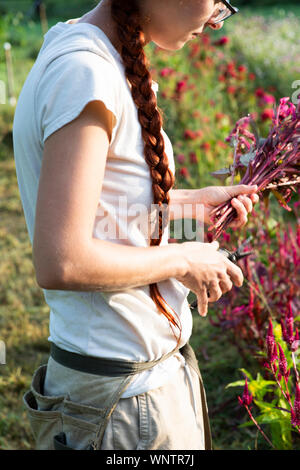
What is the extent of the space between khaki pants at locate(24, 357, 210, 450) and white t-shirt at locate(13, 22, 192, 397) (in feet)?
0.13

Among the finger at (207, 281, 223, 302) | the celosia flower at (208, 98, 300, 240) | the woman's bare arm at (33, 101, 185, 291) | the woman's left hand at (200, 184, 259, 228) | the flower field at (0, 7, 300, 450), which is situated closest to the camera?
the woman's bare arm at (33, 101, 185, 291)

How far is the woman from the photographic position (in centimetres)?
88

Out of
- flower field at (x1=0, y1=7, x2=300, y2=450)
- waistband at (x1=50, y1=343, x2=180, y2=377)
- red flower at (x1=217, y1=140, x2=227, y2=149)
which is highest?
waistband at (x1=50, y1=343, x2=180, y2=377)

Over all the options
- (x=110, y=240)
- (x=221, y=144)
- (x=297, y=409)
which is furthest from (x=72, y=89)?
(x=221, y=144)

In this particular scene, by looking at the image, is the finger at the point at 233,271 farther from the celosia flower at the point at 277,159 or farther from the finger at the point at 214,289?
the celosia flower at the point at 277,159

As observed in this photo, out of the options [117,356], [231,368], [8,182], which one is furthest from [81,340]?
[8,182]

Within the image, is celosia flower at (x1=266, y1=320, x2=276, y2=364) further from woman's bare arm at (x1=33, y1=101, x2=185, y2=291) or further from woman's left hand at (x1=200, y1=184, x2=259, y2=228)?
woman's bare arm at (x1=33, y1=101, x2=185, y2=291)

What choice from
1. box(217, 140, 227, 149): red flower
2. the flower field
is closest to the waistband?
the flower field

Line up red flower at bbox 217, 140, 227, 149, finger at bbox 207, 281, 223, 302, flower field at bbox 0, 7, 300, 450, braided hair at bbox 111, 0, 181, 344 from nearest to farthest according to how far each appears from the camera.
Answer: braided hair at bbox 111, 0, 181, 344, finger at bbox 207, 281, 223, 302, flower field at bbox 0, 7, 300, 450, red flower at bbox 217, 140, 227, 149

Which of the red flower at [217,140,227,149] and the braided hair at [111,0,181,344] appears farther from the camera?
the red flower at [217,140,227,149]

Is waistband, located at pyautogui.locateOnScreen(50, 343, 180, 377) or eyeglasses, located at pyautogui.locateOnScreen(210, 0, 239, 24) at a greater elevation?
eyeglasses, located at pyautogui.locateOnScreen(210, 0, 239, 24)

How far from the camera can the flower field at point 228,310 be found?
6.48ft

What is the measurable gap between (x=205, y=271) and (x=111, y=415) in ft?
1.10

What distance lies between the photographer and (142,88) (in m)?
1.02
